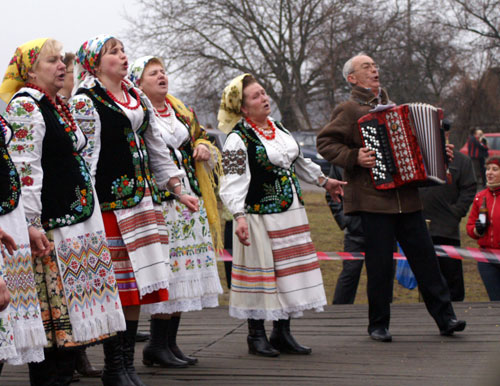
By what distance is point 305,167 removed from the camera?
237 inches

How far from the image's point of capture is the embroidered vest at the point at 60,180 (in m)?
4.14

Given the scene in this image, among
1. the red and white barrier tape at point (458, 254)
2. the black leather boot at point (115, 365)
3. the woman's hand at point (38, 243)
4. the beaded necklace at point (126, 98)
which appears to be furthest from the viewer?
the red and white barrier tape at point (458, 254)

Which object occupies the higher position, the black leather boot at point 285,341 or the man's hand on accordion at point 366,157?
the man's hand on accordion at point 366,157

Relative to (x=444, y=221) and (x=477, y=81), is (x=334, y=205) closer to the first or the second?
(x=444, y=221)

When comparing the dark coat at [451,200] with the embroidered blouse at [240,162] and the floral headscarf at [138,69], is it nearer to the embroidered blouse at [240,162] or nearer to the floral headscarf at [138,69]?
the embroidered blouse at [240,162]

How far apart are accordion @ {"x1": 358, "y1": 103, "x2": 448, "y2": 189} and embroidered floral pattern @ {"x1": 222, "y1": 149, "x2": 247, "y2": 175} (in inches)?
37.8

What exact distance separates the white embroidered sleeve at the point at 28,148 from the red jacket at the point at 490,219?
4.47m

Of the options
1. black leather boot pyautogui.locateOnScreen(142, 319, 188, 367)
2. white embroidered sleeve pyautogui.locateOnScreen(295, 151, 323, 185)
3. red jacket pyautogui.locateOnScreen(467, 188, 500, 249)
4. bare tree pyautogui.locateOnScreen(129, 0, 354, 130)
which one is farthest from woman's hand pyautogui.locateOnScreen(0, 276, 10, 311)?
bare tree pyautogui.locateOnScreen(129, 0, 354, 130)

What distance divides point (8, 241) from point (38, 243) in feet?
1.48

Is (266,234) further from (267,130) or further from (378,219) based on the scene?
(378,219)

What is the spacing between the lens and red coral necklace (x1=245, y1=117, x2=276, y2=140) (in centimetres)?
570

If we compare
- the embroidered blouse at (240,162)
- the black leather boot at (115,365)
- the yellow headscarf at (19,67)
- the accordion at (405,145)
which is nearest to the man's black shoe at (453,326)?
the accordion at (405,145)

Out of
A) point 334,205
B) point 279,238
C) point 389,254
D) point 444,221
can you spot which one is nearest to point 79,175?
point 279,238

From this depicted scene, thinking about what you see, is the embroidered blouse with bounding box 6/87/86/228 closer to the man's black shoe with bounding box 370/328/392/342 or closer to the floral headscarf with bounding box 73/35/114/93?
the floral headscarf with bounding box 73/35/114/93
